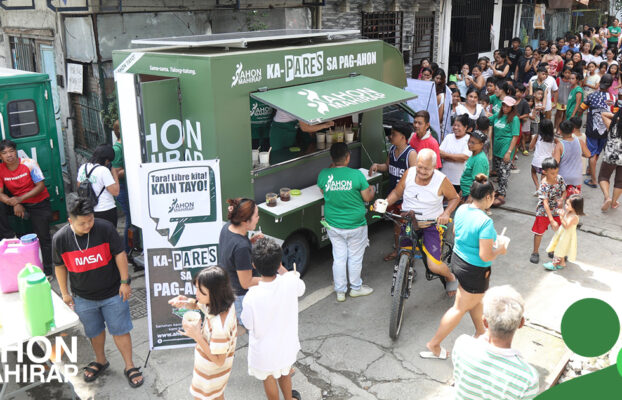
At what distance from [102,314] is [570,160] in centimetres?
630

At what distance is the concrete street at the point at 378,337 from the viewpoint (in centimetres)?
464

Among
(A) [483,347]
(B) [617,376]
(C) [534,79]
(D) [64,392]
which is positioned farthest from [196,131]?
(C) [534,79]

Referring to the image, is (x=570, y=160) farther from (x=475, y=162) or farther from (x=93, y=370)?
(x=93, y=370)

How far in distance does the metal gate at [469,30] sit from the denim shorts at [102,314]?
1298 cm

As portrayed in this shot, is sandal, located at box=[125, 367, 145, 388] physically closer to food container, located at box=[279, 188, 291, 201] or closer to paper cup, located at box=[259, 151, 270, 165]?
food container, located at box=[279, 188, 291, 201]

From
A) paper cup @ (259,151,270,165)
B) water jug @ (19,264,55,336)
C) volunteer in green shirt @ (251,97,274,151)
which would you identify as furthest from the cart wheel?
water jug @ (19,264,55,336)

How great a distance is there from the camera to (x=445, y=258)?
6.34 metres

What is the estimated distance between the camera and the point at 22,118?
6883 mm

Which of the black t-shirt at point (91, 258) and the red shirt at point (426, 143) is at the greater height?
the red shirt at point (426, 143)

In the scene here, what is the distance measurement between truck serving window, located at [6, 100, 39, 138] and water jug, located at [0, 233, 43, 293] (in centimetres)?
303

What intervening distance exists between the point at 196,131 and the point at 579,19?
2497cm

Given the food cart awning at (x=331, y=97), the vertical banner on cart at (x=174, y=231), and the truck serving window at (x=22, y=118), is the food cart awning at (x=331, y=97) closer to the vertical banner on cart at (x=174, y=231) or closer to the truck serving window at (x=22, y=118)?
the vertical banner on cart at (x=174, y=231)

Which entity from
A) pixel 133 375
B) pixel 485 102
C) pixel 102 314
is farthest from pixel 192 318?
pixel 485 102

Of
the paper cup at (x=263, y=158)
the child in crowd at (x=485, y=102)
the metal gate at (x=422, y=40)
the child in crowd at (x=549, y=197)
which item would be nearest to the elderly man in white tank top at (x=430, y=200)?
the paper cup at (x=263, y=158)
